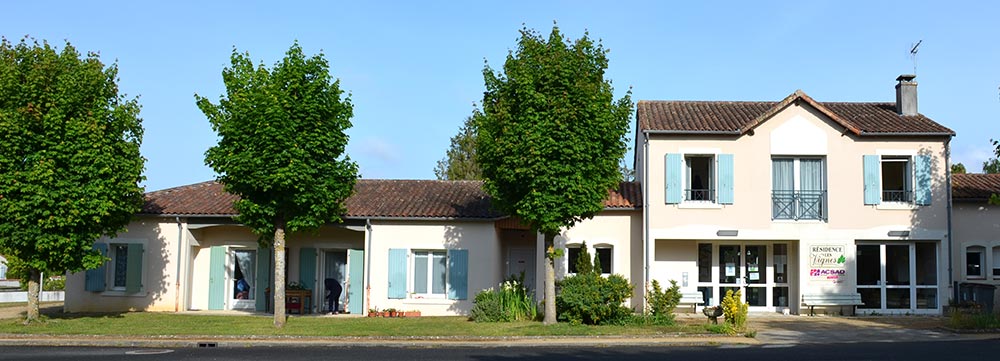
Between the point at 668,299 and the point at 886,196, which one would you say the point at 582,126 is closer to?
the point at 668,299

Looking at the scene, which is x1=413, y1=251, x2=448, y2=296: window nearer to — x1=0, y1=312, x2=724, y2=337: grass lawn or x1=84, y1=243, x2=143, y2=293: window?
x1=0, y1=312, x2=724, y2=337: grass lawn

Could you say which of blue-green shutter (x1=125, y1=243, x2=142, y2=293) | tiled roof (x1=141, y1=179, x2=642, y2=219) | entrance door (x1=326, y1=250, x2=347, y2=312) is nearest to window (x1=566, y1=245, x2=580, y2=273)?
tiled roof (x1=141, y1=179, x2=642, y2=219)

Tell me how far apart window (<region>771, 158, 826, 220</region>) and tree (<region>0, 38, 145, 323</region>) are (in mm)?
15245

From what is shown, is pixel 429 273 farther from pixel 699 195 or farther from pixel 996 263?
pixel 996 263

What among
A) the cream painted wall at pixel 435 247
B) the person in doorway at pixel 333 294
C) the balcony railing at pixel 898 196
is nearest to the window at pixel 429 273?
the cream painted wall at pixel 435 247

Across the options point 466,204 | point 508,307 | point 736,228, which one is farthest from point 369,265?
point 736,228

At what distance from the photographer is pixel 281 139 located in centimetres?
1791

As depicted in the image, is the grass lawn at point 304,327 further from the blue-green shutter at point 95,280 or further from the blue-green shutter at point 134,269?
the blue-green shutter at point 95,280

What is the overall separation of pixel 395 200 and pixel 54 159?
854cm

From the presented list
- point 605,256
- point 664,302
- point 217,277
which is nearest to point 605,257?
point 605,256

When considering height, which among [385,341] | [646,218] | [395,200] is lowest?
[385,341]

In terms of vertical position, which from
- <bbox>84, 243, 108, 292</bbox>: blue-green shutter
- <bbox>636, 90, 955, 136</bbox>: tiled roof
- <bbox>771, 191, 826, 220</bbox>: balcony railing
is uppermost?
<bbox>636, 90, 955, 136</bbox>: tiled roof

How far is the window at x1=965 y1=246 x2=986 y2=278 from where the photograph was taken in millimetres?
22156

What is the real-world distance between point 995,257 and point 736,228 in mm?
6875
